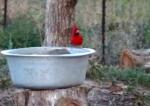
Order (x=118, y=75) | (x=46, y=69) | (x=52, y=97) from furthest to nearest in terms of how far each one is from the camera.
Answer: (x=118, y=75) → (x=52, y=97) → (x=46, y=69)

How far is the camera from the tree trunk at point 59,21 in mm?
4352

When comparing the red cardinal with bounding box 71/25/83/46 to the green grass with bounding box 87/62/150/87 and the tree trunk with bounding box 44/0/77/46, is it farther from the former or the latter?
the green grass with bounding box 87/62/150/87

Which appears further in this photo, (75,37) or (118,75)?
(118,75)

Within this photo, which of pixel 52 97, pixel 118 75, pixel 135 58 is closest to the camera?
pixel 52 97

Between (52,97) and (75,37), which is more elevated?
(75,37)

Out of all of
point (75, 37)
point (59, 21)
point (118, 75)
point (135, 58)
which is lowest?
point (118, 75)

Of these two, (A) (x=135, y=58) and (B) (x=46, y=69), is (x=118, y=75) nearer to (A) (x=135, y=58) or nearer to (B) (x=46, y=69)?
(A) (x=135, y=58)

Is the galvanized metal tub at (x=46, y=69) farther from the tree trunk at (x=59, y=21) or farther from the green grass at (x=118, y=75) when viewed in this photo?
the green grass at (x=118, y=75)

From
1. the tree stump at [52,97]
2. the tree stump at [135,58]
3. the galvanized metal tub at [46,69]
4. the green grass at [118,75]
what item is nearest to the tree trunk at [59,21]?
the green grass at [118,75]

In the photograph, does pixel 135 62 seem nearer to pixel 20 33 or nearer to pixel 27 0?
pixel 20 33

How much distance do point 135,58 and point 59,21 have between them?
191 centimetres

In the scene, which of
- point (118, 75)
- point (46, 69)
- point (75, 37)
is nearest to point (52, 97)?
point (46, 69)

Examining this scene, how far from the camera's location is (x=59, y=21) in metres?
4.38

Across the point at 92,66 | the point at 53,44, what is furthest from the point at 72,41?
the point at 92,66
